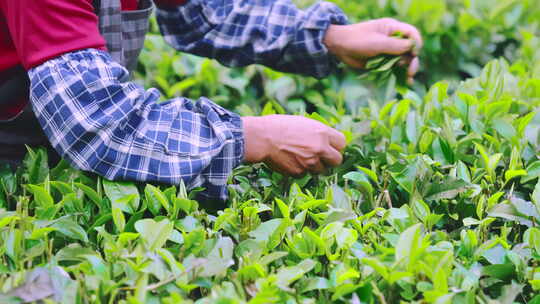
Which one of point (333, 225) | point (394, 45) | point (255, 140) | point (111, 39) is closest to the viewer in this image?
point (333, 225)

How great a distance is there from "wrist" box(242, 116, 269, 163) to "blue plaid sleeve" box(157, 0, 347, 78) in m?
0.69

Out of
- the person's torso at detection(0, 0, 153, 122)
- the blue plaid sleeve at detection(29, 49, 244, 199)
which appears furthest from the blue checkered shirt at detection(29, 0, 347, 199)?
the person's torso at detection(0, 0, 153, 122)

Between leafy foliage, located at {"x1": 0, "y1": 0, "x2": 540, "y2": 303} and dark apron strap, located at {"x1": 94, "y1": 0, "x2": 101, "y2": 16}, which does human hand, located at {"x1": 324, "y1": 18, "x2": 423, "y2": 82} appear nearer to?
leafy foliage, located at {"x1": 0, "y1": 0, "x2": 540, "y2": 303}

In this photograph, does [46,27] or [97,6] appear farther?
[97,6]

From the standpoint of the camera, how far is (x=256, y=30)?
8.41 ft

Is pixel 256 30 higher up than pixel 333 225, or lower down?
higher up

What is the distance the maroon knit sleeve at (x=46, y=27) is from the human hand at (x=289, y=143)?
1.51ft

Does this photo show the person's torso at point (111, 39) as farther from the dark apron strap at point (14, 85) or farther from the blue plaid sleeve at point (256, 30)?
the blue plaid sleeve at point (256, 30)

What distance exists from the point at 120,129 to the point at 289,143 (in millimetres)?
438

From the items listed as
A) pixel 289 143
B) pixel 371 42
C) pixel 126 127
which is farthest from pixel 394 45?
pixel 126 127

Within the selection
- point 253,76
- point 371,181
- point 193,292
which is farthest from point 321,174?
point 253,76

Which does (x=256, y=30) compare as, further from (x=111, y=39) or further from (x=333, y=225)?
(x=333, y=225)

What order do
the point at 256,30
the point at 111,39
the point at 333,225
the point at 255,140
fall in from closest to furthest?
the point at 333,225 < the point at 255,140 < the point at 111,39 < the point at 256,30

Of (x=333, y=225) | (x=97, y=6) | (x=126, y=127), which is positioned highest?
(x=97, y=6)
